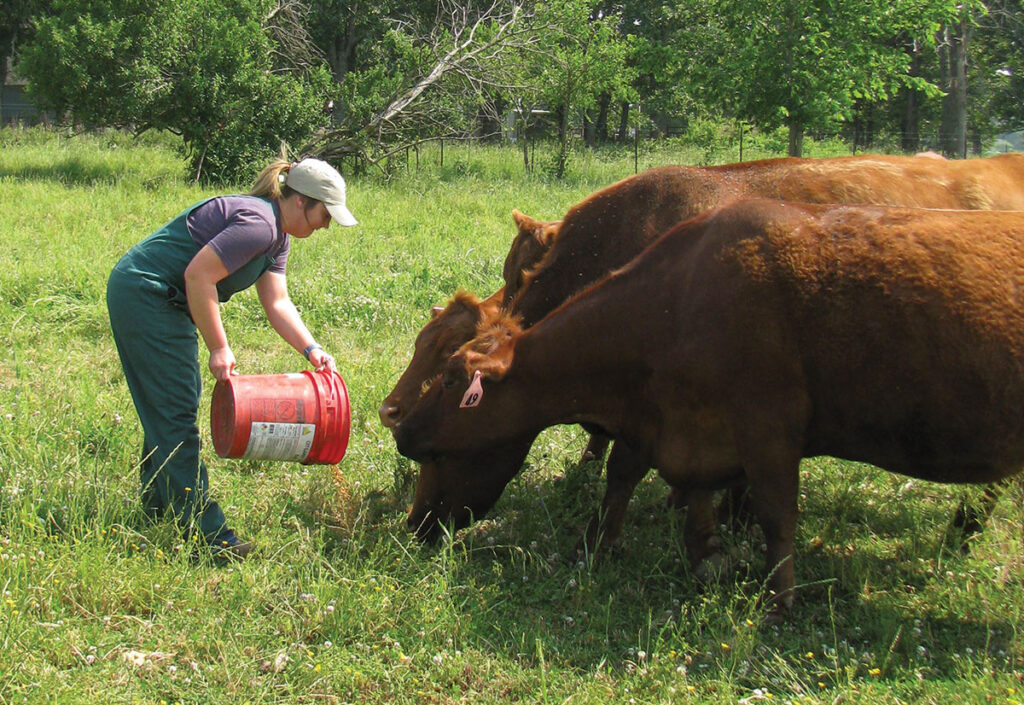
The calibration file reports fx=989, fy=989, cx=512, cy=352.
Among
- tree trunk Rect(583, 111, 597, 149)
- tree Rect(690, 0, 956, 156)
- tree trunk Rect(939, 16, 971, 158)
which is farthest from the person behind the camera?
tree trunk Rect(583, 111, 597, 149)

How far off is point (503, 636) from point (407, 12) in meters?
31.8

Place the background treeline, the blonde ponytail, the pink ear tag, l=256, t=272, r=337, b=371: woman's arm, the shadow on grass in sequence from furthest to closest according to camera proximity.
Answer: the shadow on grass < the background treeline < l=256, t=272, r=337, b=371: woman's arm < the pink ear tag < the blonde ponytail

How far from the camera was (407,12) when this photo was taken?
33094 mm

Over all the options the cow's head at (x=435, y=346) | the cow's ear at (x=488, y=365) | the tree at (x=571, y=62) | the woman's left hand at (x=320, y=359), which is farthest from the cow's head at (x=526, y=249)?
the tree at (x=571, y=62)

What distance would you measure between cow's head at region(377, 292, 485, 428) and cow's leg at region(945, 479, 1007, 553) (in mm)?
2814

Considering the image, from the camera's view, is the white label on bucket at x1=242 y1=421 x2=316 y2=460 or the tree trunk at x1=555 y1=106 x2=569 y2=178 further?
the tree trunk at x1=555 y1=106 x2=569 y2=178

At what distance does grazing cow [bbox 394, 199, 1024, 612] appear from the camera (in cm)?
416

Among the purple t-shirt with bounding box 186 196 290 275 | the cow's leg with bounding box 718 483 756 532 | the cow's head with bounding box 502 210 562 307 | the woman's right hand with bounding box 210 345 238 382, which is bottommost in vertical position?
the cow's leg with bounding box 718 483 756 532

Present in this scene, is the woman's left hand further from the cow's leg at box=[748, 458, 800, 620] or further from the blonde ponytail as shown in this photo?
the cow's leg at box=[748, 458, 800, 620]

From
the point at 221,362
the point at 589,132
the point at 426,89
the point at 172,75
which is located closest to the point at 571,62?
the point at 426,89

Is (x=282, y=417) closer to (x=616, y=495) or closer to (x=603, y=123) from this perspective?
(x=616, y=495)

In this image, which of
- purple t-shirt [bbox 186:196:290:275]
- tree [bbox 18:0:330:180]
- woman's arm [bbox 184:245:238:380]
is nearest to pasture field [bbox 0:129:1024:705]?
woman's arm [bbox 184:245:238:380]

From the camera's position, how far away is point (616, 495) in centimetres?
511

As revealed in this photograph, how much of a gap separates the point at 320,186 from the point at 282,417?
1.05 meters
